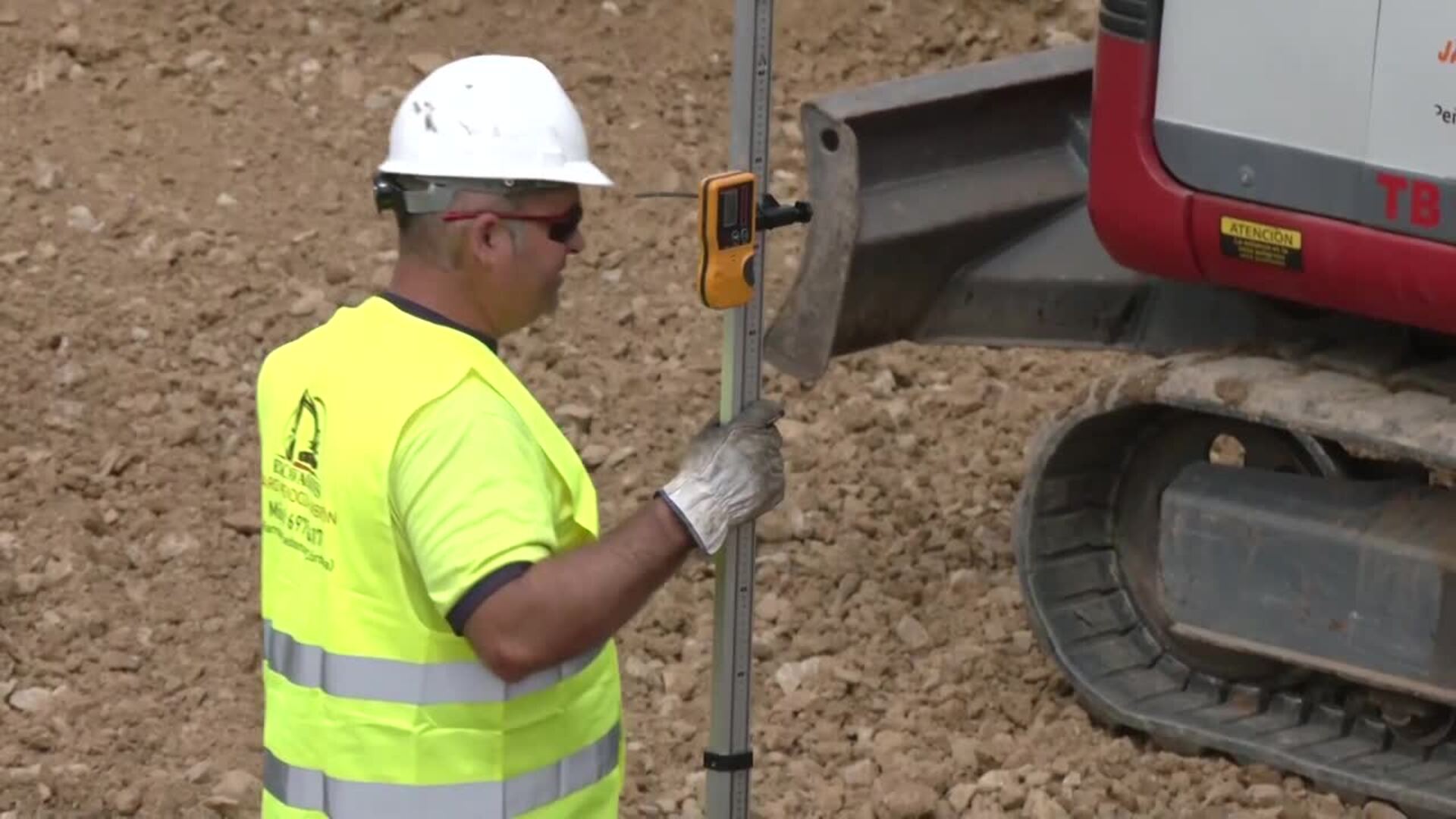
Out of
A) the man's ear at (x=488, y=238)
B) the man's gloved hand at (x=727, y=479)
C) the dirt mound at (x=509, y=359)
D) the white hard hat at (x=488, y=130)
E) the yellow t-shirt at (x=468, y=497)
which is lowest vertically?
the dirt mound at (x=509, y=359)

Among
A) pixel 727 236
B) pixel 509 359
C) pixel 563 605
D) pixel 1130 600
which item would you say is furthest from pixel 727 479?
pixel 509 359

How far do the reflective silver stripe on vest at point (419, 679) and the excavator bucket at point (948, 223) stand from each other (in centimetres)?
235

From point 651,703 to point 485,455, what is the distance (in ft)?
8.95

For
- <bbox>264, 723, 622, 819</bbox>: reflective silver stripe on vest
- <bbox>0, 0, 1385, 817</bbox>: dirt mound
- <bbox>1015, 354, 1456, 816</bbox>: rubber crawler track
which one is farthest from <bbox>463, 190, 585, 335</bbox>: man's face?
<bbox>0, 0, 1385, 817</bbox>: dirt mound

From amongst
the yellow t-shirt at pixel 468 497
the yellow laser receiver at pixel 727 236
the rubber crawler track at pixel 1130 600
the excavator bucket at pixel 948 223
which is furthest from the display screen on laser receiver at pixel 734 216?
the excavator bucket at pixel 948 223

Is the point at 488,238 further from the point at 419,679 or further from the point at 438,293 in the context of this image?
the point at 419,679

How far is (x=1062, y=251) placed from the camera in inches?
230

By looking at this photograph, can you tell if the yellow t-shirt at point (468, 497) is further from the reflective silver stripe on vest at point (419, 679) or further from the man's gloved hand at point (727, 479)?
the man's gloved hand at point (727, 479)

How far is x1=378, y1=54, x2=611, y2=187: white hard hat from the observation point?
3523mm

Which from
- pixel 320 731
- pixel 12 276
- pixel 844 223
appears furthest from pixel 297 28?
pixel 320 731

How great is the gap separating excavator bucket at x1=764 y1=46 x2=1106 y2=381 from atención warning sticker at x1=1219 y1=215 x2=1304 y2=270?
0.57 meters

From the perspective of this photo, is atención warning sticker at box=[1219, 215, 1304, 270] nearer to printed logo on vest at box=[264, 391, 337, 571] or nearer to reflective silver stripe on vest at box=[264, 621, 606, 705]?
reflective silver stripe on vest at box=[264, 621, 606, 705]

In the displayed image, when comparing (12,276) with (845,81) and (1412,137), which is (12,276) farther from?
(1412,137)

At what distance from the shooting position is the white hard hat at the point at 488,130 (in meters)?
3.52
